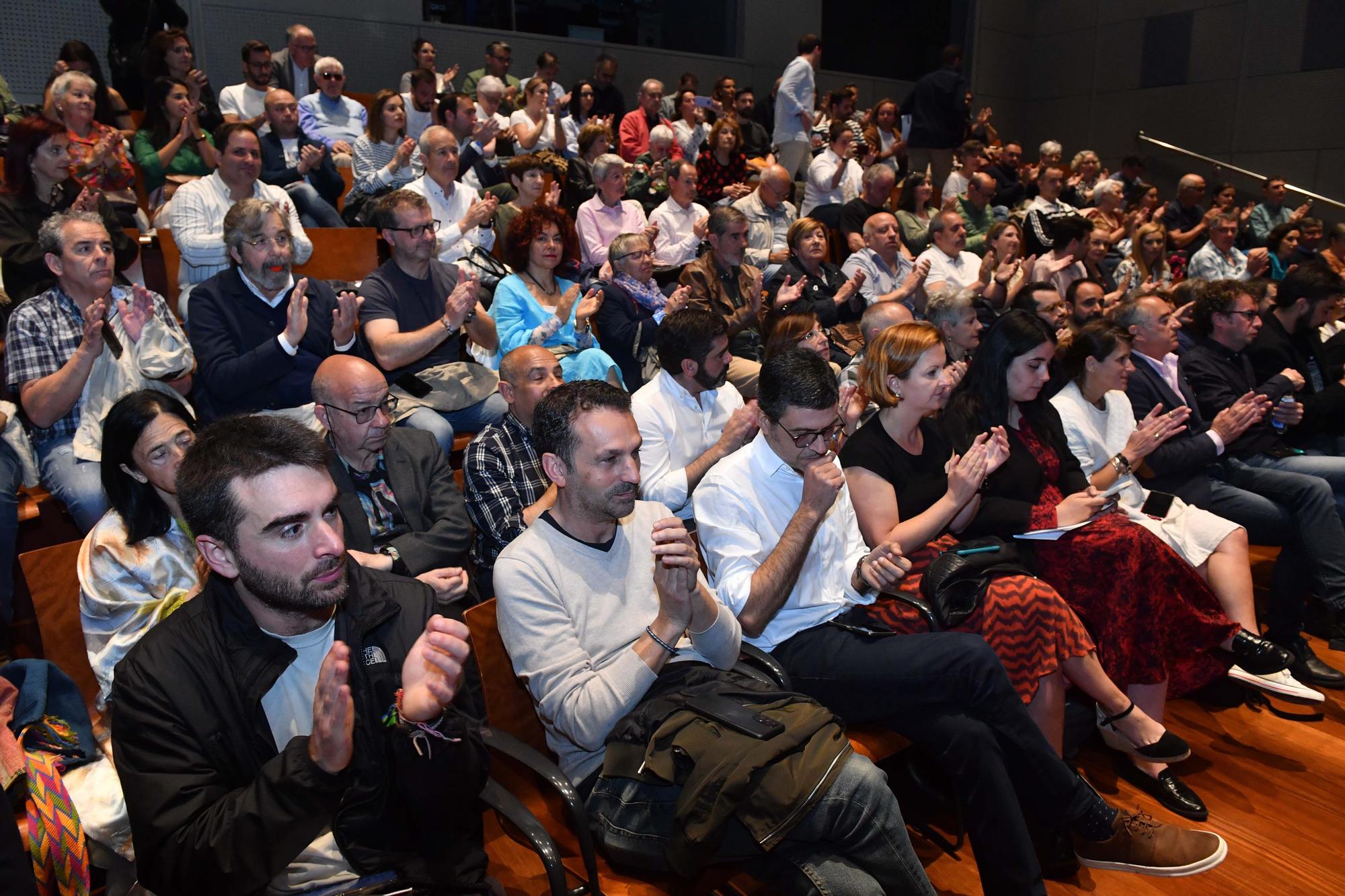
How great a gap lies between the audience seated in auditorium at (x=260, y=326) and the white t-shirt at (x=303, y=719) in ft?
5.19

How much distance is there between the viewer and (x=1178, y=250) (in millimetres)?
8008

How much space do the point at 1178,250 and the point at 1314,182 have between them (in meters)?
2.94

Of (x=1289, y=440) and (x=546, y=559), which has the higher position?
(x=546, y=559)

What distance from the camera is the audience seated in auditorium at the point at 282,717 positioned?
56.0 inches

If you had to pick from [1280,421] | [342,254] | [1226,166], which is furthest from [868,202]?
[1226,166]

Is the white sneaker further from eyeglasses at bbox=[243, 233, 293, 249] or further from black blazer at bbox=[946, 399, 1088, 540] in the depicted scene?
eyeglasses at bbox=[243, 233, 293, 249]

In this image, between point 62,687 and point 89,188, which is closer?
point 62,687

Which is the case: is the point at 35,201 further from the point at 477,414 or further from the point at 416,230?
the point at 477,414

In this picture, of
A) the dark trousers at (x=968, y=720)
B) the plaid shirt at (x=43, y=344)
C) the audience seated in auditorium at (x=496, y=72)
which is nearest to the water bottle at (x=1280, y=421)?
the dark trousers at (x=968, y=720)

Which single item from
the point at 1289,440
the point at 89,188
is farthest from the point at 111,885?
the point at 1289,440

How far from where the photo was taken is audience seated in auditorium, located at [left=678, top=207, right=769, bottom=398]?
448cm

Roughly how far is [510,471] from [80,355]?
1405mm

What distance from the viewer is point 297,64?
6344 mm

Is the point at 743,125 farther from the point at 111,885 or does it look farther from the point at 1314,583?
the point at 111,885
